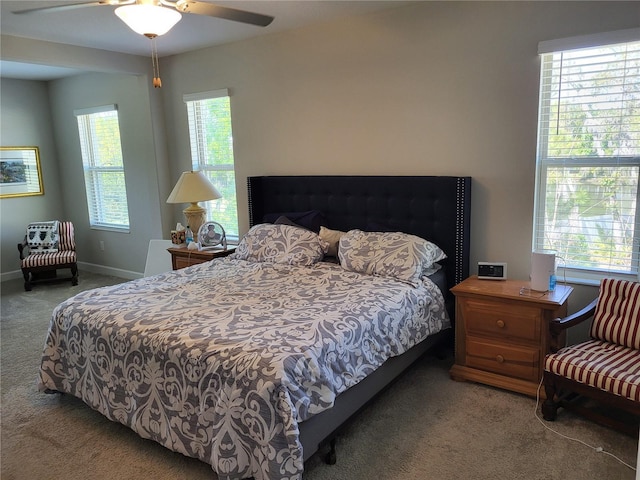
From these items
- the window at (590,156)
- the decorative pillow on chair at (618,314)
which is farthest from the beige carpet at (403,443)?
the window at (590,156)

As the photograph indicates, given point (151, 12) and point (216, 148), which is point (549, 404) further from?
point (216, 148)

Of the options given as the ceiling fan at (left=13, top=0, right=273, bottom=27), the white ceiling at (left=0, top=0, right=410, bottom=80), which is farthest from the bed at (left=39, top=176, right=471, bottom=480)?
the ceiling fan at (left=13, top=0, right=273, bottom=27)

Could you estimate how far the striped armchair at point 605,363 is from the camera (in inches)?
88.4

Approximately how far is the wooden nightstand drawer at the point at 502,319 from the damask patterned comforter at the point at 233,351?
0.78 feet

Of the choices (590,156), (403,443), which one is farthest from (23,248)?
(590,156)

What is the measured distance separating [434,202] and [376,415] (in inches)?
61.0

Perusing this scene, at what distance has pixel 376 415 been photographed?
264cm

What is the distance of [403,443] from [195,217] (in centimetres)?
290

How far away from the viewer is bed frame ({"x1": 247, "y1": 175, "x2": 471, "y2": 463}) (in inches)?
113

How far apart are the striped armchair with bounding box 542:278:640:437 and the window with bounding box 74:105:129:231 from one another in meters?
5.01

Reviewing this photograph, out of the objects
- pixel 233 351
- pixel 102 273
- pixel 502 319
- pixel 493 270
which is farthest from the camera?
pixel 102 273

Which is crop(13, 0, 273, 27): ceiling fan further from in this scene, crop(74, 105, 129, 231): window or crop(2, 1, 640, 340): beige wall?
crop(74, 105, 129, 231): window

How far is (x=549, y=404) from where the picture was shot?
8.25 ft

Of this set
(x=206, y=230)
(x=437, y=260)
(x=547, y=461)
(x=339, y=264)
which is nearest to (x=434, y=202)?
(x=437, y=260)
